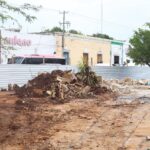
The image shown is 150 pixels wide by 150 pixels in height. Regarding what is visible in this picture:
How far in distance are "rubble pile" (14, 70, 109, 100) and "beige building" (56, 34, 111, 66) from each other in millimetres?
34927

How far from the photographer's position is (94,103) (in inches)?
808

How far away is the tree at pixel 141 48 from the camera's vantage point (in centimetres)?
4225

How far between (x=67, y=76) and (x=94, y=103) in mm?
3945

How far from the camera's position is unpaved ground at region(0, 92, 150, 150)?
1341 centimetres

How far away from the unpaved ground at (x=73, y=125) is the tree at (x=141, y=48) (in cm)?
2175

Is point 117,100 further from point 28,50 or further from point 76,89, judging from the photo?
point 28,50

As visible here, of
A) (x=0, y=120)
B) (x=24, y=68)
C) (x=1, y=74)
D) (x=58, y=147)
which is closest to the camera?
(x=58, y=147)

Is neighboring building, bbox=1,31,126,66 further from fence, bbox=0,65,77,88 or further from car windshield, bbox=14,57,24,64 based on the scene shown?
fence, bbox=0,65,77,88

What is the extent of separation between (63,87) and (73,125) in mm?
6962

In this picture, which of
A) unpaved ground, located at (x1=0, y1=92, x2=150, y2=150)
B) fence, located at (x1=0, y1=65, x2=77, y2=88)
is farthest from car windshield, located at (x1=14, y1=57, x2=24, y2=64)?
unpaved ground, located at (x1=0, y1=92, x2=150, y2=150)

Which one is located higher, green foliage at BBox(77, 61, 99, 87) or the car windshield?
the car windshield

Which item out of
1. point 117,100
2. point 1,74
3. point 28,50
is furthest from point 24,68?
point 28,50

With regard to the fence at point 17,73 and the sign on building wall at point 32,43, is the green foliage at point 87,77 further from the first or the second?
the sign on building wall at point 32,43

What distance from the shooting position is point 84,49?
228 ft
